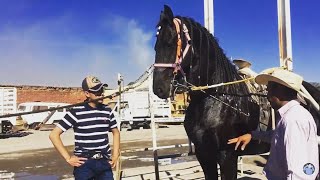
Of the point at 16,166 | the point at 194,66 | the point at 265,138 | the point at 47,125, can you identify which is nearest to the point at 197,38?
the point at 194,66

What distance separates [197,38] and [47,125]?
2623 centimetres

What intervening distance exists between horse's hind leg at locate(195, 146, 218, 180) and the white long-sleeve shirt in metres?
1.98

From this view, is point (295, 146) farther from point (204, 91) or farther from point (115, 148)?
point (115, 148)

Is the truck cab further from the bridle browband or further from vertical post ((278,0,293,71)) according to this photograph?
the bridle browband

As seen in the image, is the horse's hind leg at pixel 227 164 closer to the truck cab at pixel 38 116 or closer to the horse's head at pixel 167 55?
the horse's head at pixel 167 55

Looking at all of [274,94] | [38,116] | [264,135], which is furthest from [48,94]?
[274,94]

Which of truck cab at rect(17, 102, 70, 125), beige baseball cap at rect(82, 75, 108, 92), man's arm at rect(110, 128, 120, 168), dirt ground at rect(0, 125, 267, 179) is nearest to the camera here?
beige baseball cap at rect(82, 75, 108, 92)

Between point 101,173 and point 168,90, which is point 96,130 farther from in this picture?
point 168,90

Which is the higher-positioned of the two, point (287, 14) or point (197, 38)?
point (287, 14)

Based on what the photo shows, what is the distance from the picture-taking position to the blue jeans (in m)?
4.16

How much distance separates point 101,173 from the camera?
4.28 m

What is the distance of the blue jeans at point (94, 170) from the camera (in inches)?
164

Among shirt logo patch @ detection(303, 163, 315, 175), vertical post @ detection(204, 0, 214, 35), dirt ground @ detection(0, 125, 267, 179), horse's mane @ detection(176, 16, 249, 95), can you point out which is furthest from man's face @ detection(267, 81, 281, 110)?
dirt ground @ detection(0, 125, 267, 179)

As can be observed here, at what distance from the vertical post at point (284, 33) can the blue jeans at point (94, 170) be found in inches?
119
